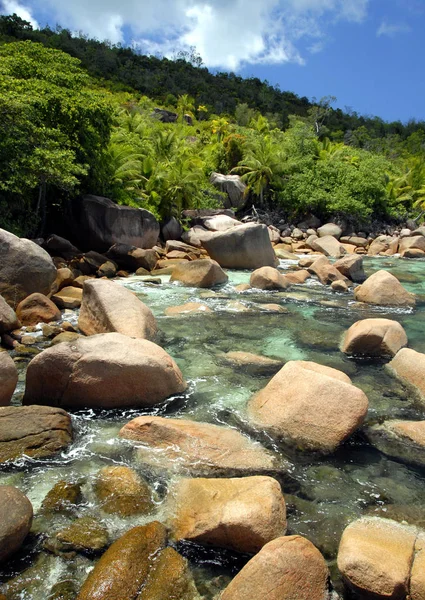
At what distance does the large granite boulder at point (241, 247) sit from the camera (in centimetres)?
A: 1480

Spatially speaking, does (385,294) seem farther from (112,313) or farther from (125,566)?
(125,566)

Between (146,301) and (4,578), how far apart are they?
778cm

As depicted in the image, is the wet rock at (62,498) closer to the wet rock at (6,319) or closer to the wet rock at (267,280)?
the wet rock at (6,319)

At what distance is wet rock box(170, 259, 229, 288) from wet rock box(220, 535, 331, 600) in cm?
959

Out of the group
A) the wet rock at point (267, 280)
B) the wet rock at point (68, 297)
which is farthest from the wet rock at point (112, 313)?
the wet rock at point (267, 280)

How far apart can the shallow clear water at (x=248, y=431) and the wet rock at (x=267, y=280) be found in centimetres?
236

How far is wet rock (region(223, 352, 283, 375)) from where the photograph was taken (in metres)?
6.87

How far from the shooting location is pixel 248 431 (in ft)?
16.6

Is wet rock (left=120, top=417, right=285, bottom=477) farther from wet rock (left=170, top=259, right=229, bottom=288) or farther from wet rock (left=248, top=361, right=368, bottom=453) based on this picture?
wet rock (left=170, top=259, right=229, bottom=288)

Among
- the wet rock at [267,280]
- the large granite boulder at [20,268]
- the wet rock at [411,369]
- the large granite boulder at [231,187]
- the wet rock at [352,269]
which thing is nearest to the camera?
the wet rock at [411,369]

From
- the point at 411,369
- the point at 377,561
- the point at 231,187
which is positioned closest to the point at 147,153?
the point at 231,187

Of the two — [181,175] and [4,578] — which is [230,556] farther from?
[181,175]

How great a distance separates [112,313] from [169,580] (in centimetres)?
483

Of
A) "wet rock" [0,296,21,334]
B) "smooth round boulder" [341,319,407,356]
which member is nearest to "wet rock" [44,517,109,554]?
"wet rock" [0,296,21,334]
